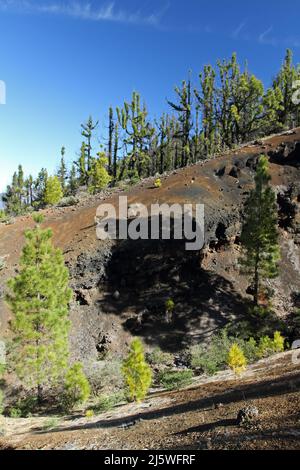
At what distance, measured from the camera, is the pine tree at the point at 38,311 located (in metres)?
18.2

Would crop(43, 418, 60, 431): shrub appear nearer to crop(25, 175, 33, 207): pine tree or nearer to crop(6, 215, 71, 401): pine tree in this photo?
crop(6, 215, 71, 401): pine tree

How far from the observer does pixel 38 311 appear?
18.6 meters

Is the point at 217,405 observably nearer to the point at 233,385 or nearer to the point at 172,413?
the point at 172,413

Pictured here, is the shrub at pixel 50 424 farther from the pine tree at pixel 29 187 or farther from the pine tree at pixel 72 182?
the pine tree at pixel 29 187

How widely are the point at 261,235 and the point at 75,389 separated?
15.3 meters

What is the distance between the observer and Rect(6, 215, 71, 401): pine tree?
1823 centimetres

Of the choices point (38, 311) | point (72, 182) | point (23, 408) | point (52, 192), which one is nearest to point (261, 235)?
point (38, 311)

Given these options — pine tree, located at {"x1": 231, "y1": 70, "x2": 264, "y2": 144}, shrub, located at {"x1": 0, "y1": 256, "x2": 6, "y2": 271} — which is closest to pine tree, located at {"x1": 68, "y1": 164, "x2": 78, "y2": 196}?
pine tree, located at {"x1": 231, "y1": 70, "x2": 264, "y2": 144}

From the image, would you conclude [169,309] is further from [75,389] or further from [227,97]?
[227,97]

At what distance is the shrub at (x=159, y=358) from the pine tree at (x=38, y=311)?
5583mm

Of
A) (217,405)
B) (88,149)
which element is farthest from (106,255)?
(88,149)

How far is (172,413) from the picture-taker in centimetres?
1225

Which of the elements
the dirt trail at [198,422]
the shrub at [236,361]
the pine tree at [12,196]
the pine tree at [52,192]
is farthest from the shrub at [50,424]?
the pine tree at [12,196]
